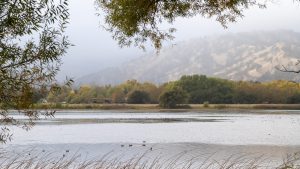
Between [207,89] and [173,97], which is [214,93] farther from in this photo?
[173,97]

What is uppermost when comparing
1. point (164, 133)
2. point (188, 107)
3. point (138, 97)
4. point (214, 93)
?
point (214, 93)

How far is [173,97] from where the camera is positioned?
146 metres

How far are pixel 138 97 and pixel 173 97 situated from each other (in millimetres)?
17593

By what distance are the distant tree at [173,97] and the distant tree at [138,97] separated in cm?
1096

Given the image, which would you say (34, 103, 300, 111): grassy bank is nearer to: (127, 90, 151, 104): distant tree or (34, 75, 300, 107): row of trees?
(34, 75, 300, 107): row of trees

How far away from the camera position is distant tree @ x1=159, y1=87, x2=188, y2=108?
142500 mm

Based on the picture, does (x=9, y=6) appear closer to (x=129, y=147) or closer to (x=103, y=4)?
(x=103, y=4)

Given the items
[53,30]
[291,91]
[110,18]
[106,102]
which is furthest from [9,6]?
[106,102]

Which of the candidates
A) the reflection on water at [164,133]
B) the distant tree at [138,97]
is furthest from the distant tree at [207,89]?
the reflection on water at [164,133]

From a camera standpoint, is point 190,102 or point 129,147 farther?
point 190,102

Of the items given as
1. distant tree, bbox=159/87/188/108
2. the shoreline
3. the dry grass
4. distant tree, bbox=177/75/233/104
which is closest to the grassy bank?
the shoreline

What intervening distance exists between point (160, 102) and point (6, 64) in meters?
141

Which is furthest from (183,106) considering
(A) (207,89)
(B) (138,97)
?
(B) (138,97)

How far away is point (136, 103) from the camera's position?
164125mm
